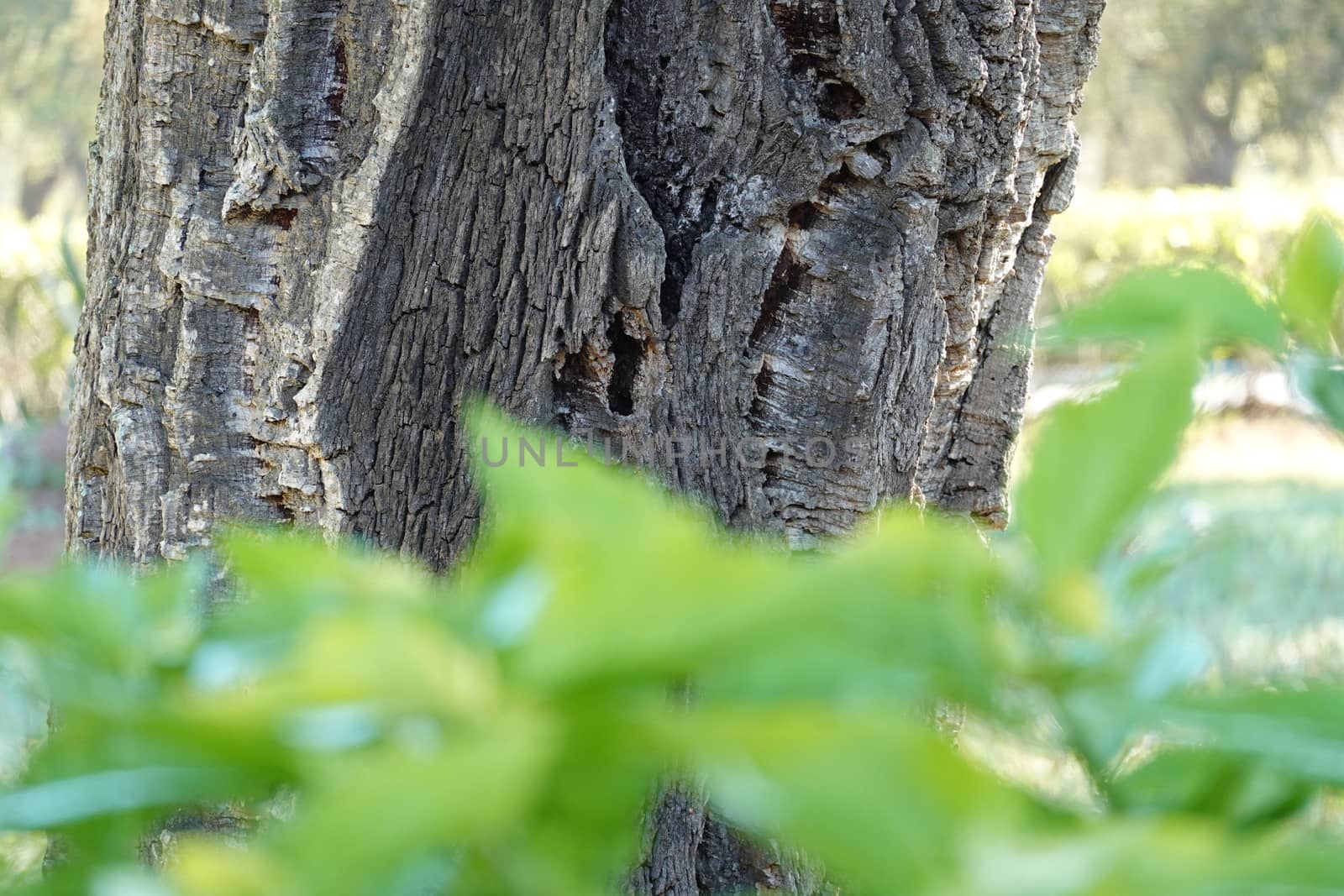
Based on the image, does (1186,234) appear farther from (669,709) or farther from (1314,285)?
(669,709)

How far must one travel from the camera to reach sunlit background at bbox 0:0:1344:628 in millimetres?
3957

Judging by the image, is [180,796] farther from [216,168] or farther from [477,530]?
[216,168]

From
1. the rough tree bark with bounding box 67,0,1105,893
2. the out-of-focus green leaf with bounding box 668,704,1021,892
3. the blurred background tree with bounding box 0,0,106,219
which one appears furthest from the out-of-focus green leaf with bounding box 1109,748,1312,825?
the blurred background tree with bounding box 0,0,106,219

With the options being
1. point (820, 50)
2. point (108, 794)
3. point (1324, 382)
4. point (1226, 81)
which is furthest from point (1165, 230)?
point (1226, 81)

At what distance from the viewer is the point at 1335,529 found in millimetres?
4754

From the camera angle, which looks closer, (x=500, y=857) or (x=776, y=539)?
(x=500, y=857)

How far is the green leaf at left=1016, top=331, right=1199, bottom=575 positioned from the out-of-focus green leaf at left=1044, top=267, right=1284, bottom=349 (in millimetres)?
63

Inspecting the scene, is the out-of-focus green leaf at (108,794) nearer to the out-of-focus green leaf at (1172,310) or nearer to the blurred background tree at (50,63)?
the out-of-focus green leaf at (1172,310)

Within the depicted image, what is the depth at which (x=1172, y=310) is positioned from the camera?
0.35 metres

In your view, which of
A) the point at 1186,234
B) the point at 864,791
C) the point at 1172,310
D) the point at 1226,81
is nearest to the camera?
the point at 864,791

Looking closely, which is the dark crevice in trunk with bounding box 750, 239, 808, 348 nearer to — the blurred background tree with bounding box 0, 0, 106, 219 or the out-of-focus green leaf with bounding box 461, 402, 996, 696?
the out-of-focus green leaf with bounding box 461, 402, 996, 696

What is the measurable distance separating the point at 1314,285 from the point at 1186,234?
9348 mm

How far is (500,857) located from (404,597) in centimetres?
7

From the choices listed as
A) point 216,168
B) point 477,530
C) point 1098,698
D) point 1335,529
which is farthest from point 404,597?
point 1335,529
